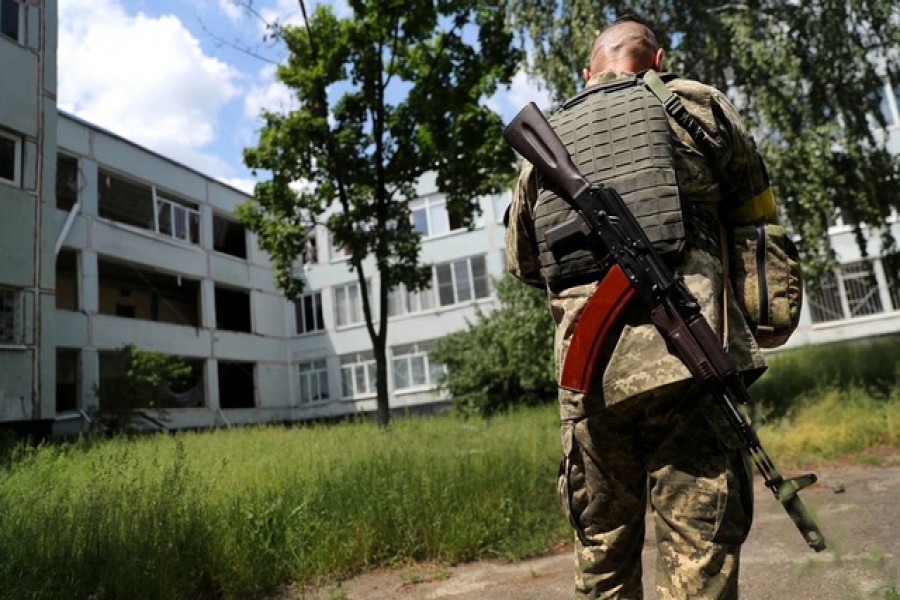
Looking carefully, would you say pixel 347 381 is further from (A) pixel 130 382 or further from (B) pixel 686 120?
(B) pixel 686 120

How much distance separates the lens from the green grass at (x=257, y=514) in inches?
135

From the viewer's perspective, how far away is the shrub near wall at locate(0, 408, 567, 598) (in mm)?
3414

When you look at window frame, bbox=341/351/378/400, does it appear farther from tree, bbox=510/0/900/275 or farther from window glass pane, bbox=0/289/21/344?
tree, bbox=510/0/900/275

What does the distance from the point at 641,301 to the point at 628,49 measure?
904 millimetres

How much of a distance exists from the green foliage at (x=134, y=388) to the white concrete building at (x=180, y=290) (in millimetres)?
790

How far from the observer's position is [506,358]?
643 inches

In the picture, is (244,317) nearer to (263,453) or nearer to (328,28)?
(328,28)

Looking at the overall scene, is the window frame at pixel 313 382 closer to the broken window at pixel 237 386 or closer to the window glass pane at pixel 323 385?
the window glass pane at pixel 323 385

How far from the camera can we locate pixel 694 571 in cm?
172

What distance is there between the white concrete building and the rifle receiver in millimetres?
10200

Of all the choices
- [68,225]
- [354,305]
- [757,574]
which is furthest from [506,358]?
[354,305]

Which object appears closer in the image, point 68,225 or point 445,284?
point 68,225

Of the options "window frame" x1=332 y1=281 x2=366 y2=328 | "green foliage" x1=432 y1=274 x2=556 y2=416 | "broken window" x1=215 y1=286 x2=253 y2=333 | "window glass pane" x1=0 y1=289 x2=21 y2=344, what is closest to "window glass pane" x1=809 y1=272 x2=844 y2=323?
"green foliage" x1=432 y1=274 x2=556 y2=416

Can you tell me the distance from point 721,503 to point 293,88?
9.59 m
